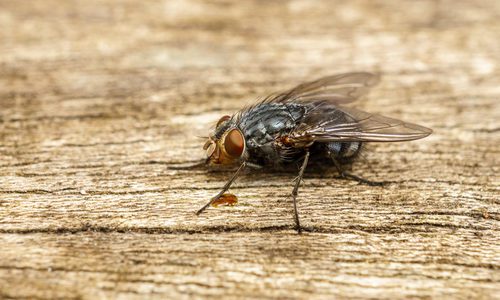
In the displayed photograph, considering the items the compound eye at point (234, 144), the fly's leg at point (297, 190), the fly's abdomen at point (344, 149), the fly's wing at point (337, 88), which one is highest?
the fly's wing at point (337, 88)

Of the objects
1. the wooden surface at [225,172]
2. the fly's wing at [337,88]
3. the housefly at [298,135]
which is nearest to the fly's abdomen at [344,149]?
the housefly at [298,135]

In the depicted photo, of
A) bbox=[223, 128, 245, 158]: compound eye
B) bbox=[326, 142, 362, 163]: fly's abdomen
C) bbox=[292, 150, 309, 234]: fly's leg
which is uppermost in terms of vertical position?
bbox=[223, 128, 245, 158]: compound eye

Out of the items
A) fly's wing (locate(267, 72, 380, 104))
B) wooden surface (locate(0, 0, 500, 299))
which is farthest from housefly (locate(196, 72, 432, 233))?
fly's wing (locate(267, 72, 380, 104))

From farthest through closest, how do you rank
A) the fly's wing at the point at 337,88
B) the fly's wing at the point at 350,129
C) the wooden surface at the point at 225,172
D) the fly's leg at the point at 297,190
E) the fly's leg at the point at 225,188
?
the fly's wing at the point at 337,88 → the fly's wing at the point at 350,129 → the fly's leg at the point at 225,188 → the fly's leg at the point at 297,190 → the wooden surface at the point at 225,172

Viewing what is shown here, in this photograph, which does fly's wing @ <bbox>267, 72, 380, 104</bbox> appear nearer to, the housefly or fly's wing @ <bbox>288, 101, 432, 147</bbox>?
the housefly

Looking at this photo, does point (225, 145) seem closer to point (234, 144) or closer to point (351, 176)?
point (234, 144)

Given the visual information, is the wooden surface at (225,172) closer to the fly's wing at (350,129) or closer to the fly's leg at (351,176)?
the fly's leg at (351,176)

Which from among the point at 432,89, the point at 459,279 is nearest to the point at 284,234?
the point at 459,279

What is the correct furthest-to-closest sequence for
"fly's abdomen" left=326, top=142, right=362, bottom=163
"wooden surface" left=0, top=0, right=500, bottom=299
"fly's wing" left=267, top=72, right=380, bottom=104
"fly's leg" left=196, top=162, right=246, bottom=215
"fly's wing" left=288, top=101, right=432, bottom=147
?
"fly's wing" left=267, top=72, right=380, bottom=104, "fly's abdomen" left=326, top=142, right=362, bottom=163, "fly's wing" left=288, top=101, right=432, bottom=147, "fly's leg" left=196, top=162, right=246, bottom=215, "wooden surface" left=0, top=0, right=500, bottom=299
